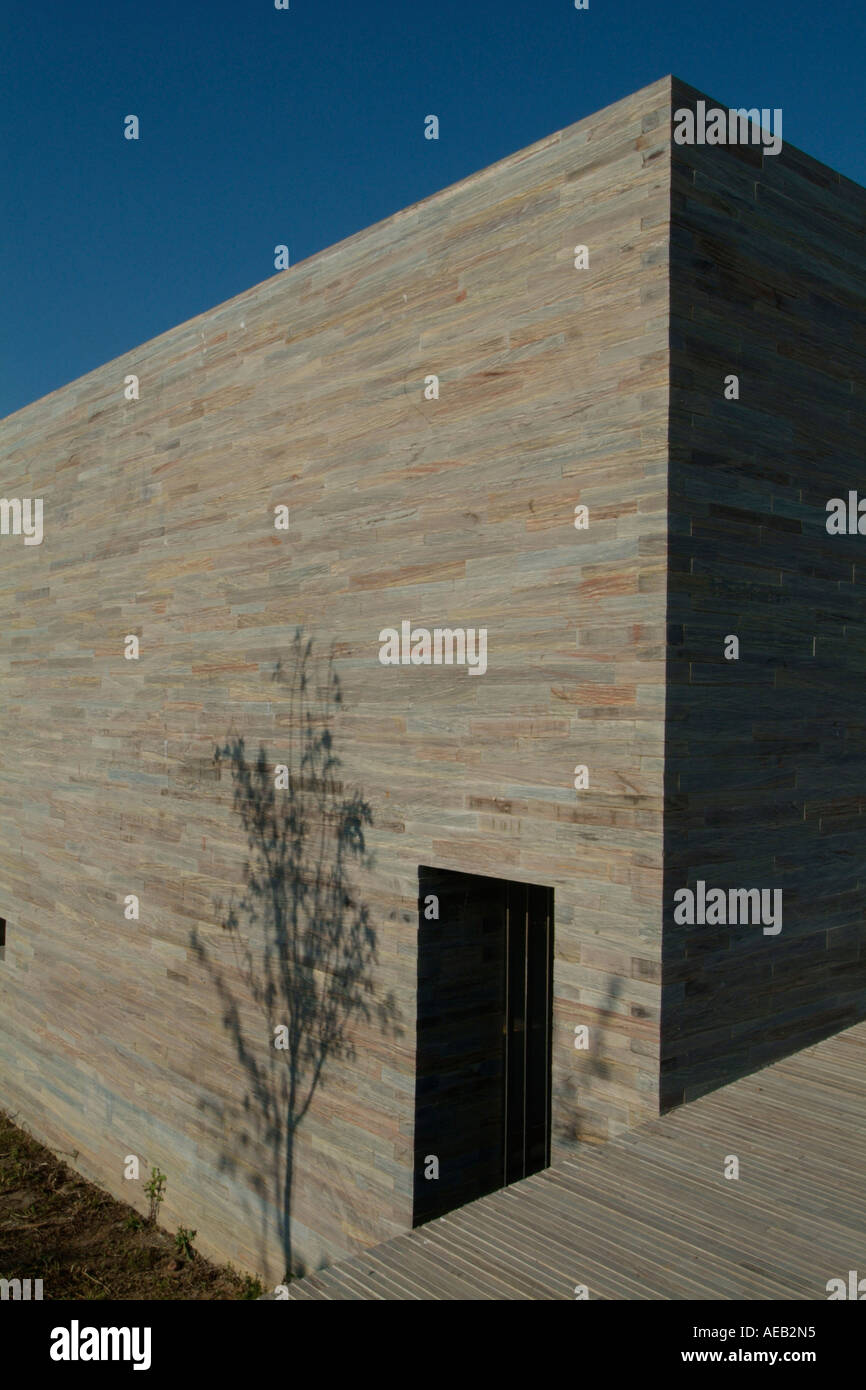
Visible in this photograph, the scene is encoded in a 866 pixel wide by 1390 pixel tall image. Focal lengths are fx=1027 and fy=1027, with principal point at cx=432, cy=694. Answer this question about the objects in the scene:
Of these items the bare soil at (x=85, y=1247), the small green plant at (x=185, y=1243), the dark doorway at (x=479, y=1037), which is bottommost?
the bare soil at (x=85, y=1247)

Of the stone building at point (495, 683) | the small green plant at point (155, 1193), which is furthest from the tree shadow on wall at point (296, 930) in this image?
the small green plant at point (155, 1193)

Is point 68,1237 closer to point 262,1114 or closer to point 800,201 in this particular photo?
point 262,1114

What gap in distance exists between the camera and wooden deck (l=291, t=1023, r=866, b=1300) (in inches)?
122

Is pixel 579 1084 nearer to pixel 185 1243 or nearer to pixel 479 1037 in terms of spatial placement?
pixel 479 1037

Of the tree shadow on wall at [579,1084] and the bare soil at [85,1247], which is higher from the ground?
the tree shadow on wall at [579,1084]

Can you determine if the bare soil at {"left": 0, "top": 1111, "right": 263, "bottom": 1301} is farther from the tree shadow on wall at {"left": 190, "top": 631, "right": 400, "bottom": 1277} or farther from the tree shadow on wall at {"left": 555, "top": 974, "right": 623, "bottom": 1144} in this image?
the tree shadow on wall at {"left": 555, "top": 974, "right": 623, "bottom": 1144}

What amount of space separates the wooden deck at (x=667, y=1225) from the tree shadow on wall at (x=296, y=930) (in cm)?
205

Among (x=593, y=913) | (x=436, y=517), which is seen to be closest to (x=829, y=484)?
(x=436, y=517)

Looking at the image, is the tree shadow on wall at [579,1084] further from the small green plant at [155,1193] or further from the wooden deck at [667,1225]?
the small green plant at [155,1193]

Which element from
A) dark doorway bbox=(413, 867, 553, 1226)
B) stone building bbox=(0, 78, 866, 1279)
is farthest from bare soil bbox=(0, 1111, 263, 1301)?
dark doorway bbox=(413, 867, 553, 1226)

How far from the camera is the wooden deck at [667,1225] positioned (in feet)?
10.2

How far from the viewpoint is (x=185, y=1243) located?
728 centimetres
